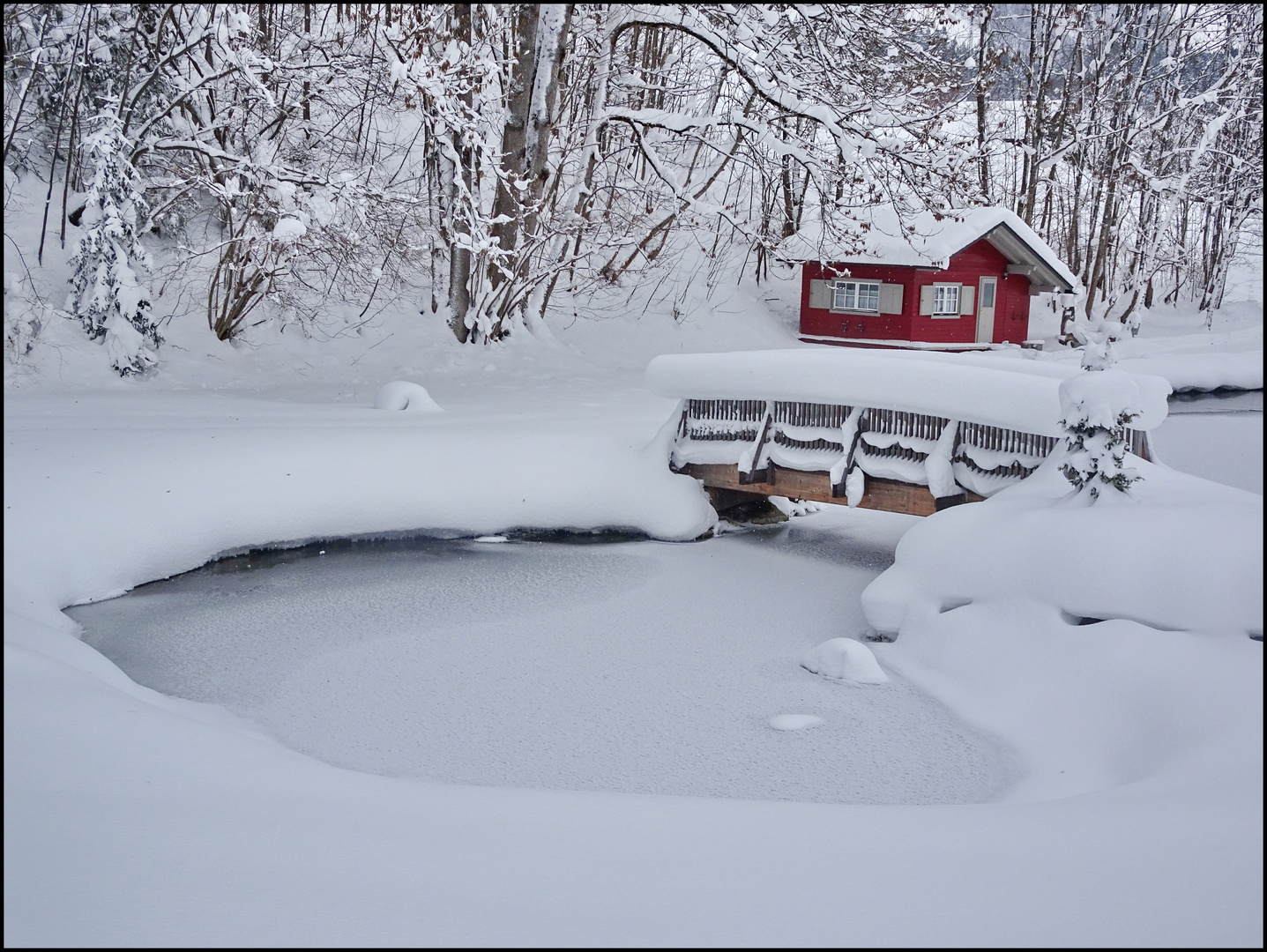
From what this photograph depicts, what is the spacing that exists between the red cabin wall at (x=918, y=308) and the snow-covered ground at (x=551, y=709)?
744 cm

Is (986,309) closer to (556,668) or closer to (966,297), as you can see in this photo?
(966,297)

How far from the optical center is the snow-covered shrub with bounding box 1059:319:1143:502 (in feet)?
25.5

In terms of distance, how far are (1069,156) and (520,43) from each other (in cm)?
1627

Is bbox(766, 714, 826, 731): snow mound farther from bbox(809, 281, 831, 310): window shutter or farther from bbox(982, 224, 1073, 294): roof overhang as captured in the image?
bbox(809, 281, 831, 310): window shutter

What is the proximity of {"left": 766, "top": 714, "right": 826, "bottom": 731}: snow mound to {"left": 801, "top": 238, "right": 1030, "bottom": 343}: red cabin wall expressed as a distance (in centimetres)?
1529

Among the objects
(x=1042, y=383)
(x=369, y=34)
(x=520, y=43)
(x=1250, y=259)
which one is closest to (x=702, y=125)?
(x=520, y=43)

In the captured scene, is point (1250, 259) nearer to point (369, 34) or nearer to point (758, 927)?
point (369, 34)

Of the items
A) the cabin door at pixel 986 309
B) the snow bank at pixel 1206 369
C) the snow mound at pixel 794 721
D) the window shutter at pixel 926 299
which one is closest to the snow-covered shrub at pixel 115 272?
the snow mound at pixel 794 721

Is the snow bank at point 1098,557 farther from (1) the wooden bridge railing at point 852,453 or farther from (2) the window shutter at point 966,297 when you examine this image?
(2) the window shutter at point 966,297

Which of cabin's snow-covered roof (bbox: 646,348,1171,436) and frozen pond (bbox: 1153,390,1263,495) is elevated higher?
cabin's snow-covered roof (bbox: 646,348,1171,436)

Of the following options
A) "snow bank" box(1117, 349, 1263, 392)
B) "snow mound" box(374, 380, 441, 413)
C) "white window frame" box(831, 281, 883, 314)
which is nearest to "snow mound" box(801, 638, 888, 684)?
"snow mound" box(374, 380, 441, 413)

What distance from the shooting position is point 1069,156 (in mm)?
26656

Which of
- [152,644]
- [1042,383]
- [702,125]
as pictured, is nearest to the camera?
[152,644]

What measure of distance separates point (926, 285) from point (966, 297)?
1.20 metres
